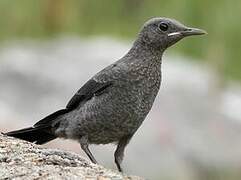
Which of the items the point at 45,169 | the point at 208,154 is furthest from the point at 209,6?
the point at 45,169

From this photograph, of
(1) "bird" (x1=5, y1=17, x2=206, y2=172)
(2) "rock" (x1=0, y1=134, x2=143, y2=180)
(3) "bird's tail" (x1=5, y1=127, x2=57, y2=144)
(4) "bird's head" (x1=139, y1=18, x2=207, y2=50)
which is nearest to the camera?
(2) "rock" (x1=0, y1=134, x2=143, y2=180)

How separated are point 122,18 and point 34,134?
26.3 feet

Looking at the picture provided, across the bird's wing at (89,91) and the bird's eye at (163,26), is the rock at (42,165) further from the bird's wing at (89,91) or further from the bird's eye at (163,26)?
the bird's eye at (163,26)

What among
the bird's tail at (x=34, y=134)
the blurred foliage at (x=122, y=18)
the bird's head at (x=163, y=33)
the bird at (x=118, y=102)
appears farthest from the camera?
the blurred foliage at (x=122, y=18)

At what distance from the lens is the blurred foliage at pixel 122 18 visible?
16297 mm

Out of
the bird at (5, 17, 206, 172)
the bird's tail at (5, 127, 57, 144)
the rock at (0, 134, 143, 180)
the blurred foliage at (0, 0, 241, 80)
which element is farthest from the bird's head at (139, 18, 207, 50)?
the blurred foliage at (0, 0, 241, 80)

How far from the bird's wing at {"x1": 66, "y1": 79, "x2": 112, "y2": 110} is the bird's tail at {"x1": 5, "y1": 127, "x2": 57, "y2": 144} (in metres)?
0.32

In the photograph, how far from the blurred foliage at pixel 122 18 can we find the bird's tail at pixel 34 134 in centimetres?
654

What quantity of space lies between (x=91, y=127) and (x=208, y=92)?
16.8 feet

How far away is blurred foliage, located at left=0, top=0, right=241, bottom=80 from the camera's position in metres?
16.3

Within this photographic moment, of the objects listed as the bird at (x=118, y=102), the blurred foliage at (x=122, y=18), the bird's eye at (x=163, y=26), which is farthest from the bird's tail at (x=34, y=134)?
the blurred foliage at (x=122, y=18)

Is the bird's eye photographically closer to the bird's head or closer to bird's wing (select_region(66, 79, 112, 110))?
the bird's head

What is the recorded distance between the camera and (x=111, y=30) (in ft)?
58.0

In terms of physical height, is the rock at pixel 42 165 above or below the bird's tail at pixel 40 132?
above
